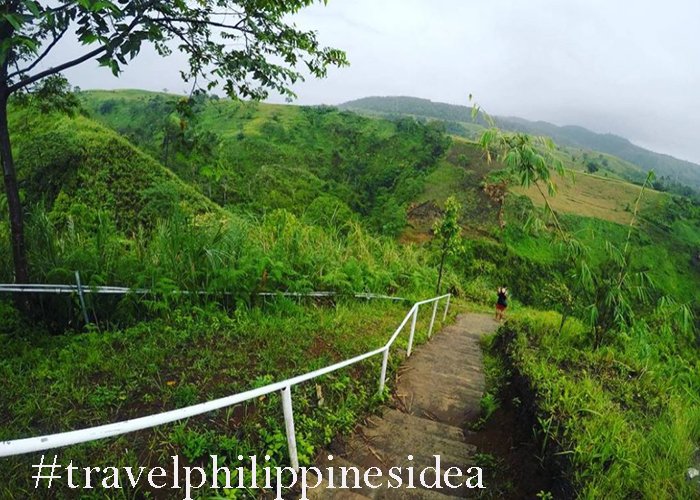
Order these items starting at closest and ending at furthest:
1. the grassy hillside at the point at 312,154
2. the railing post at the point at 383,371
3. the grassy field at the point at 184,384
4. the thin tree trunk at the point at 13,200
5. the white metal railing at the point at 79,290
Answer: the grassy field at the point at 184,384 → the railing post at the point at 383,371 → the thin tree trunk at the point at 13,200 → the white metal railing at the point at 79,290 → the grassy hillside at the point at 312,154

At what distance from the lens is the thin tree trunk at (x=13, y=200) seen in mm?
4777

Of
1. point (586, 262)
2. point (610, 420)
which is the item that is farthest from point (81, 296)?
point (586, 262)

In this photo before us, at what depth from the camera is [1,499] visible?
2.32m

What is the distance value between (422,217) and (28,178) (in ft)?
150

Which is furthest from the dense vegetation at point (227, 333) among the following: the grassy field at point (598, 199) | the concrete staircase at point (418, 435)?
the grassy field at point (598, 199)

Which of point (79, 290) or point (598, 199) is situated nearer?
point (79, 290)

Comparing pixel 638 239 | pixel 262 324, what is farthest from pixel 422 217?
pixel 262 324

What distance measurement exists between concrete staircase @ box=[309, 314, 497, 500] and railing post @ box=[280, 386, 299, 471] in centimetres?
25

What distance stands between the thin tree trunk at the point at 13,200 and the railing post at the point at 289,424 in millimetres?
4615

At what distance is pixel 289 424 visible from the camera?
9.09 feet

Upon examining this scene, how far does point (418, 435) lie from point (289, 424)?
1846 millimetres

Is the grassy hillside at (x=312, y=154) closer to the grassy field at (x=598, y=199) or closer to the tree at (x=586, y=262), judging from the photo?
the grassy field at (x=598, y=199)

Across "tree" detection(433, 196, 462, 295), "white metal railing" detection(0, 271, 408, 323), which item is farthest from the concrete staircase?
"tree" detection(433, 196, 462, 295)

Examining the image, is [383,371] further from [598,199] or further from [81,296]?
[598,199]
